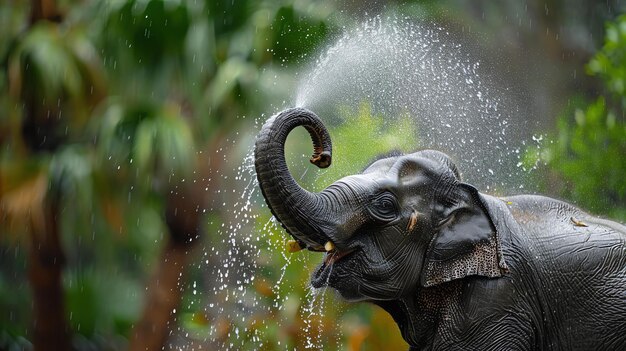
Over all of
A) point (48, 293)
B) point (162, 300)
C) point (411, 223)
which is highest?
point (411, 223)

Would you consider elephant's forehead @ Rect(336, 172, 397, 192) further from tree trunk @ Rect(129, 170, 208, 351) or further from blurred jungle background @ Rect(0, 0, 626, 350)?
tree trunk @ Rect(129, 170, 208, 351)

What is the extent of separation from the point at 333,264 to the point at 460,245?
50 centimetres

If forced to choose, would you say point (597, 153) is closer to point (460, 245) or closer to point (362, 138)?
point (362, 138)

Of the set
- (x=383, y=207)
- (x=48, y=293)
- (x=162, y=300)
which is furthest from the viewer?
(x=48, y=293)

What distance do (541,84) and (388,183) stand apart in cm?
688

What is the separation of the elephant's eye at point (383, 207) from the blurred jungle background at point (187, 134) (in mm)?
3929

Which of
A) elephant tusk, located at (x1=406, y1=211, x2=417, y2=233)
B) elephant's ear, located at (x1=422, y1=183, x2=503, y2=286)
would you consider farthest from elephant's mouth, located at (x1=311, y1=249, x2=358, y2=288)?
elephant's ear, located at (x1=422, y1=183, x2=503, y2=286)

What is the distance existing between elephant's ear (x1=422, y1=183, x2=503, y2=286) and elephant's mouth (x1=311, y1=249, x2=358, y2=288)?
32 cm

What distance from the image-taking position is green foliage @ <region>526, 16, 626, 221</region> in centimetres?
799

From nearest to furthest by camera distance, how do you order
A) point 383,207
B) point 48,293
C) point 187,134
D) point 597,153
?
point 383,207 → point 597,153 → point 187,134 → point 48,293

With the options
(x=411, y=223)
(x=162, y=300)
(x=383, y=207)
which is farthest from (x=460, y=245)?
(x=162, y=300)

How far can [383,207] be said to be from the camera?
374 cm

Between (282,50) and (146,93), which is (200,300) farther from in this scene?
(282,50)

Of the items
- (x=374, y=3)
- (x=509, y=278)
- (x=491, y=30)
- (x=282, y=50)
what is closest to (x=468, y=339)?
(x=509, y=278)
